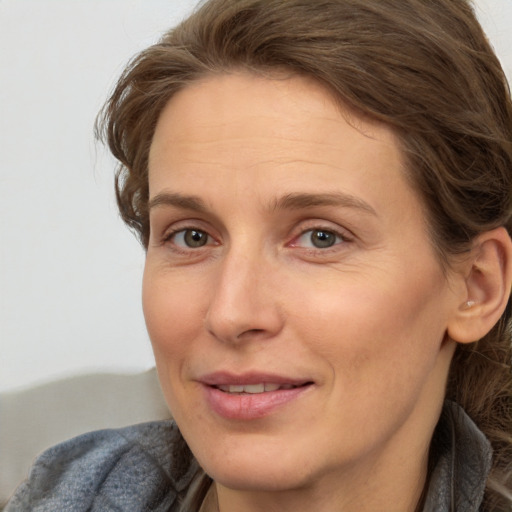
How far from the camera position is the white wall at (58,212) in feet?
10.7

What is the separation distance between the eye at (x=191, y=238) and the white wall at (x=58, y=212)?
106 cm

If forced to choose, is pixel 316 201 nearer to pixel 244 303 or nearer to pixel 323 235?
pixel 323 235

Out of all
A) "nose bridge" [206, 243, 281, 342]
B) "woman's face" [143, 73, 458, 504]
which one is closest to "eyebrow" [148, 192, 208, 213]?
"woman's face" [143, 73, 458, 504]

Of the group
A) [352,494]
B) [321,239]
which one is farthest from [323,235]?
[352,494]

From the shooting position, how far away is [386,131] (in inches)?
79.6

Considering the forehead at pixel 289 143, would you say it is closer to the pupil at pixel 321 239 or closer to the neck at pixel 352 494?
the pupil at pixel 321 239

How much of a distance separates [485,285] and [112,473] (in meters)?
0.96

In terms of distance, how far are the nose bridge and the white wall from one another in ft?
4.28

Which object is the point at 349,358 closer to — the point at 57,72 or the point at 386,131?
the point at 386,131

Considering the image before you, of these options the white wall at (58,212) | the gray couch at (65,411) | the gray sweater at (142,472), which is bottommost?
the gray couch at (65,411)

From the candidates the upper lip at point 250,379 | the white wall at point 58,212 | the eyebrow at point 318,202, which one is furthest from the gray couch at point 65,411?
the eyebrow at point 318,202

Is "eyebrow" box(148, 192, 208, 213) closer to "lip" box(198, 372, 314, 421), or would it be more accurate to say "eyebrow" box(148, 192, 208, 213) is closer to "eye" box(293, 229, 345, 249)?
"eye" box(293, 229, 345, 249)

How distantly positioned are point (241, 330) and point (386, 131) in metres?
0.46

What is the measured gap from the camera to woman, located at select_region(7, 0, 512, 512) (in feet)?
6.46
